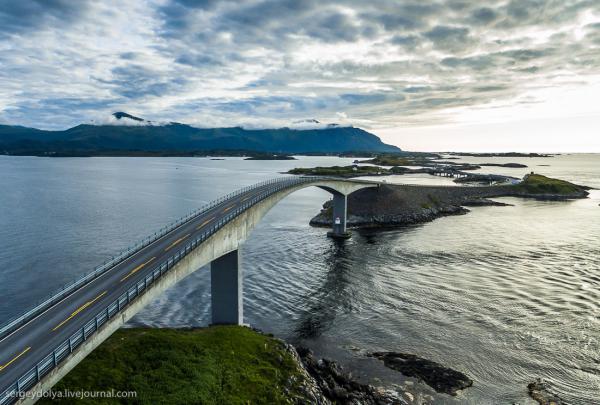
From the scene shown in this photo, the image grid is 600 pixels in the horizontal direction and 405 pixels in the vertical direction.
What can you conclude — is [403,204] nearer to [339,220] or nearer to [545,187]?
[339,220]

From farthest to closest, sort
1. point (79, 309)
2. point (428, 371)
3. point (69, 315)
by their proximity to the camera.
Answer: point (428, 371)
point (79, 309)
point (69, 315)

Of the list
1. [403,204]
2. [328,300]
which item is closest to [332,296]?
[328,300]

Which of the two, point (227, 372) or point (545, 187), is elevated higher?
point (545, 187)

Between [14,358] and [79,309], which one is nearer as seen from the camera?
[14,358]

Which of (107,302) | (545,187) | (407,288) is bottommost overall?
(407,288)

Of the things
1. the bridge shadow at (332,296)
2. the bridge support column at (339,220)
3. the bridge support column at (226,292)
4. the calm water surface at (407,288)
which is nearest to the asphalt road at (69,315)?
the bridge support column at (226,292)

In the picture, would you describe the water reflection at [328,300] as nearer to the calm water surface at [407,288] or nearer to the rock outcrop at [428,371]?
the calm water surface at [407,288]
